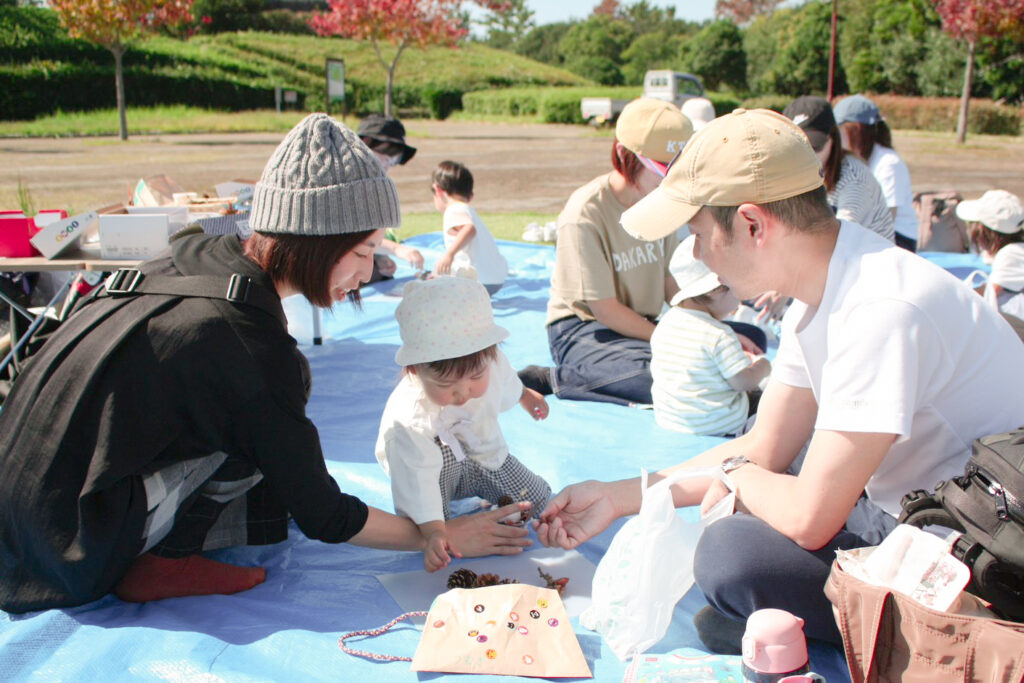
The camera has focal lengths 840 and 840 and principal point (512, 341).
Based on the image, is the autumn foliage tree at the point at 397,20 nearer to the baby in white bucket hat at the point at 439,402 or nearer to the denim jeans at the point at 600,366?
the denim jeans at the point at 600,366

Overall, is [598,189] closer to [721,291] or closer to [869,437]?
[721,291]

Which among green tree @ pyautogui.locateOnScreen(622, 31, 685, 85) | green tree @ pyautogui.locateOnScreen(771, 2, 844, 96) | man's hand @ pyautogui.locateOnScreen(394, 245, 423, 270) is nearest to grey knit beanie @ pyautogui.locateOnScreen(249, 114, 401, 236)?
man's hand @ pyautogui.locateOnScreen(394, 245, 423, 270)

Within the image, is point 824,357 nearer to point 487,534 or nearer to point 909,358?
point 909,358

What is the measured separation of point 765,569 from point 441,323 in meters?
0.96

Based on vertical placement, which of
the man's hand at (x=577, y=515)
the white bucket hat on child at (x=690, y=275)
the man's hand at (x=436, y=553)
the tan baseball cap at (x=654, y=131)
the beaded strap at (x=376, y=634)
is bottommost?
the beaded strap at (x=376, y=634)

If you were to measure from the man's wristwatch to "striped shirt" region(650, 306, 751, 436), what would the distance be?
106 cm

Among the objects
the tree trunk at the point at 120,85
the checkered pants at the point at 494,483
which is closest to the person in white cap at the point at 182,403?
the checkered pants at the point at 494,483

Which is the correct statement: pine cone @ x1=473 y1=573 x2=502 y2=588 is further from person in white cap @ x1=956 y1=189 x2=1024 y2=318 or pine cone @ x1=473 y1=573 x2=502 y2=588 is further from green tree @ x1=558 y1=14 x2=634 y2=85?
green tree @ x1=558 y1=14 x2=634 y2=85

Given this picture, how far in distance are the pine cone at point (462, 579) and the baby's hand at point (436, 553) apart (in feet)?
0.15

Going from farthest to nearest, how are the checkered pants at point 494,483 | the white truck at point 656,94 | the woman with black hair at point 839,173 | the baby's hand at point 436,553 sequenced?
the white truck at point 656,94 < the woman with black hair at point 839,173 < the checkered pants at point 494,483 < the baby's hand at point 436,553

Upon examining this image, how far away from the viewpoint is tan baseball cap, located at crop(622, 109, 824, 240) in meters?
1.58

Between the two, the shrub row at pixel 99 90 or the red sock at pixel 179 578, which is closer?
the red sock at pixel 179 578

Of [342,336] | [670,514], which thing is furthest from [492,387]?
[342,336]

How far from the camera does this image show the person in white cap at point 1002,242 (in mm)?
3910
